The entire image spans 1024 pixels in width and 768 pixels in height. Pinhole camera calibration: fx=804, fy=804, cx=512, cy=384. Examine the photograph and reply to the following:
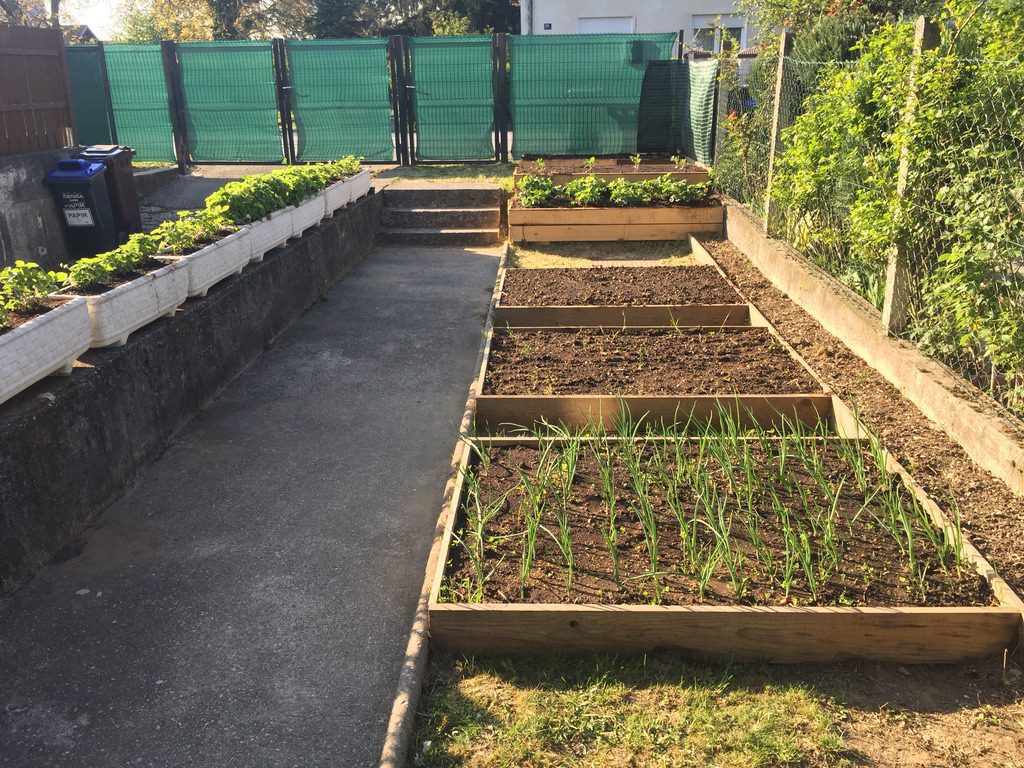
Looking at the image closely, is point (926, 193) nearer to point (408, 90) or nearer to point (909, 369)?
point (909, 369)

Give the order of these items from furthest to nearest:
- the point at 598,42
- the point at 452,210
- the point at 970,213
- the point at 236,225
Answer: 1. the point at 598,42
2. the point at 452,210
3. the point at 236,225
4. the point at 970,213

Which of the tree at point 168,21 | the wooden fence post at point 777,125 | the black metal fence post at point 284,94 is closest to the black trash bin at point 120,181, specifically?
the black metal fence post at point 284,94

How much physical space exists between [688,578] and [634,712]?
0.65 meters

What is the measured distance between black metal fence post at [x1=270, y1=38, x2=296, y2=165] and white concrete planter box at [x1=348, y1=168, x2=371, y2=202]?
4.46m

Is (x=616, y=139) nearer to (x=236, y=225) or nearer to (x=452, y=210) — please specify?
(x=452, y=210)

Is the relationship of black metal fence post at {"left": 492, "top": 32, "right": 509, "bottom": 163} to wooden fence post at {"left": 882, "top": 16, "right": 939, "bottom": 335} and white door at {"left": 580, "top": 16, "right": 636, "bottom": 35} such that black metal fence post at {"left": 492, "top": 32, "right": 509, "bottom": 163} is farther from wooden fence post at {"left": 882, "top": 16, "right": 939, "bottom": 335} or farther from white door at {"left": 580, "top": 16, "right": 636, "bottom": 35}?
white door at {"left": 580, "top": 16, "right": 636, "bottom": 35}

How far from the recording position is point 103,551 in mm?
3844

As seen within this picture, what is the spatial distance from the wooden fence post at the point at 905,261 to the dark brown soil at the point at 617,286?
70.7 inches

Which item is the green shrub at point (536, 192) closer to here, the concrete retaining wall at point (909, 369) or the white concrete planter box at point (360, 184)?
the white concrete planter box at point (360, 184)

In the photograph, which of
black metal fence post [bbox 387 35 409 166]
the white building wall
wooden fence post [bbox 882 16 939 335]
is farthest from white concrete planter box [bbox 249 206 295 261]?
the white building wall

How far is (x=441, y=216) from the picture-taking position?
→ 11320 mm

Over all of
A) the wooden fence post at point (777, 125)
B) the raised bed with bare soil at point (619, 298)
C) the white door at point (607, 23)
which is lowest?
the raised bed with bare soil at point (619, 298)

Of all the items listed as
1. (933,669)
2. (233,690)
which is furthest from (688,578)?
(233,690)

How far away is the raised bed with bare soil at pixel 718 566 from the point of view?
2904 mm
